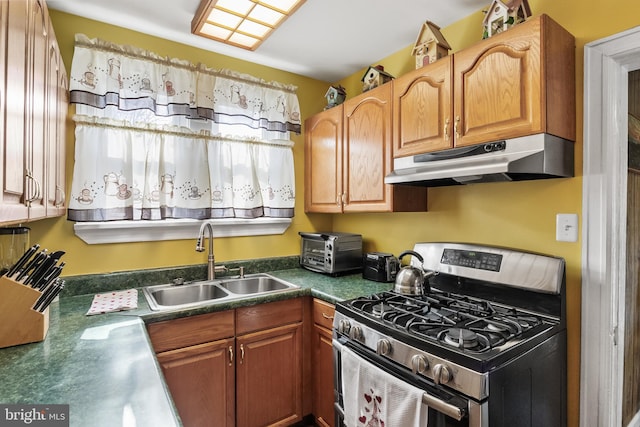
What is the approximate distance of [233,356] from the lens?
1812 mm

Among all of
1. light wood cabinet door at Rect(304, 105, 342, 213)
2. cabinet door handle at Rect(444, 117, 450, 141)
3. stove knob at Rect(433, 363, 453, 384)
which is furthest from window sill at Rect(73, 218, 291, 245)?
stove knob at Rect(433, 363, 453, 384)

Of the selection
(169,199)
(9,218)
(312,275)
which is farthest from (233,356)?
(9,218)

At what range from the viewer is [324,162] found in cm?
253

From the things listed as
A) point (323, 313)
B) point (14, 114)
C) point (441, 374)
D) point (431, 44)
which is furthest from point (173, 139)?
point (441, 374)

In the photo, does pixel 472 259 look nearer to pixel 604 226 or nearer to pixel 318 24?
pixel 604 226

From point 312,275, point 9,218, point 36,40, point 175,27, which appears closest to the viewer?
point 9,218

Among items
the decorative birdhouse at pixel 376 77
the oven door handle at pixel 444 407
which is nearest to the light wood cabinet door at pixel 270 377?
the oven door handle at pixel 444 407

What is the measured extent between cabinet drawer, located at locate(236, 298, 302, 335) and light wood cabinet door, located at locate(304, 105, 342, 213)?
78cm

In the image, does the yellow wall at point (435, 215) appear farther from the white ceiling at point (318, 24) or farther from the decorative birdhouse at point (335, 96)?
the decorative birdhouse at point (335, 96)

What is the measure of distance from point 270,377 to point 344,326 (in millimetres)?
706

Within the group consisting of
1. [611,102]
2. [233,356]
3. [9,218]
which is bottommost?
[233,356]

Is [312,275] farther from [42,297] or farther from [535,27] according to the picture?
[535,27]

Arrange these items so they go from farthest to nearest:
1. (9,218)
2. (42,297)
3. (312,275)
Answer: (312,275)
(42,297)
(9,218)

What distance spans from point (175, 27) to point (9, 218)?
1703 millimetres
